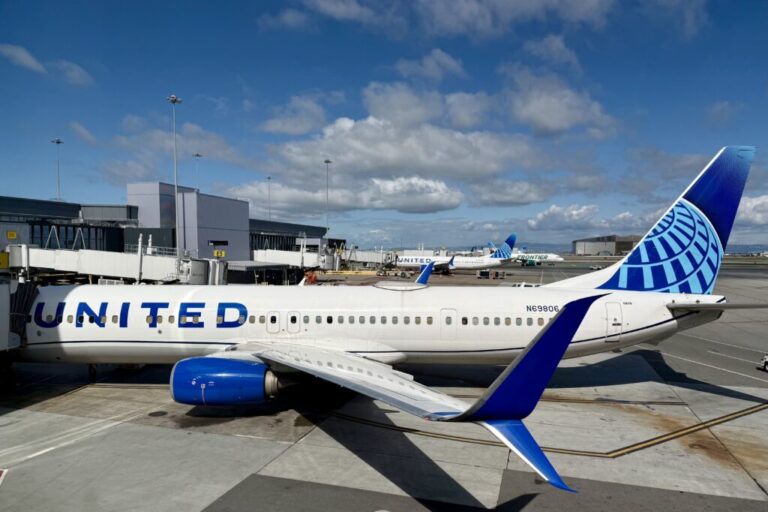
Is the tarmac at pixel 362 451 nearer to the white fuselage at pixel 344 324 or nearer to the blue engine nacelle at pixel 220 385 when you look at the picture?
the blue engine nacelle at pixel 220 385

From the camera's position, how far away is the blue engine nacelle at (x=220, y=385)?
12102 millimetres

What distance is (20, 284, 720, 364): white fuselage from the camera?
1555cm

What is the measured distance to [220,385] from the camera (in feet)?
39.7


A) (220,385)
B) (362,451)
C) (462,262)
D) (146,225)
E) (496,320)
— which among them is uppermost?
(146,225)

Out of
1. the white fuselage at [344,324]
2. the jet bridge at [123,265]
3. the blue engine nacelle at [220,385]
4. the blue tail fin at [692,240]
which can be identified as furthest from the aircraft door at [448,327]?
the jet bridge at [123,265]

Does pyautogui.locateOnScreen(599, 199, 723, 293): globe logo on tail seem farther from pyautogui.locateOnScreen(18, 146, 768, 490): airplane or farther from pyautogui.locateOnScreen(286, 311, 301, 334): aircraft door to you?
pyautogui.locateOnScreen(286, 311, 301, 334): aircraft door

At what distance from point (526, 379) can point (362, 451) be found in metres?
6.32

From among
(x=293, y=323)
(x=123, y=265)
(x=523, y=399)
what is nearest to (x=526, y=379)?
(x=523, y=399)

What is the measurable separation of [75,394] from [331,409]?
9.95 meters

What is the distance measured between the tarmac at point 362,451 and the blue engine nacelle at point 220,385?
1088mm

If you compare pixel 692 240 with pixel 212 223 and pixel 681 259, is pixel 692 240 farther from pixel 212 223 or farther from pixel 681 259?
pixel 212 223

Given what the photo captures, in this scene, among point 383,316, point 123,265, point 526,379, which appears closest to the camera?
point 526,379

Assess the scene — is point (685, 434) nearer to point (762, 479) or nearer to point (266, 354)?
point (762, 479)

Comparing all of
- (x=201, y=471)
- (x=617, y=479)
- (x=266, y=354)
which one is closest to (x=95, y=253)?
(x=266, y=354)
